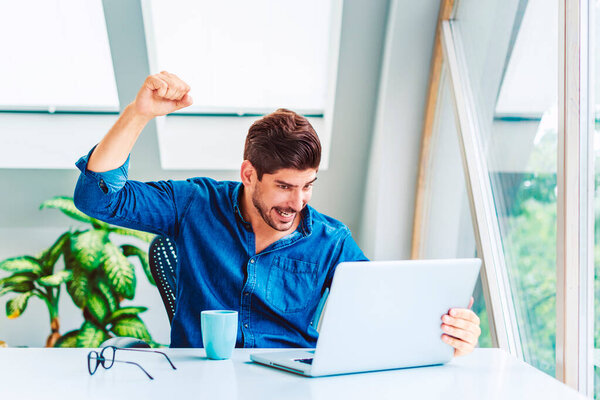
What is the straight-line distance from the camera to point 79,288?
9.19 feet

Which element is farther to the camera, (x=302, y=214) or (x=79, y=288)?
(x=79, y=288)

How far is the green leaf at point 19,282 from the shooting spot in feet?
9.34

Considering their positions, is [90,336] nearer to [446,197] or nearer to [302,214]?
[302,214]

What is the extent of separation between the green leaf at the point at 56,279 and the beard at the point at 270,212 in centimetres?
158

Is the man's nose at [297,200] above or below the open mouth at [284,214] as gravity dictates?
above

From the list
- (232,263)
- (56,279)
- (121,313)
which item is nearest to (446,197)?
(232,263)

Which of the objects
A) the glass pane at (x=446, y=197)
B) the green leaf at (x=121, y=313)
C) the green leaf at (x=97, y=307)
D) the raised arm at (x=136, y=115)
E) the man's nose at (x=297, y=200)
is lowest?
→ the green leaf at (x=121, y=313)

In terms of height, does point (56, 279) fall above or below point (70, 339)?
above

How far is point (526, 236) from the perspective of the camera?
6.01ft

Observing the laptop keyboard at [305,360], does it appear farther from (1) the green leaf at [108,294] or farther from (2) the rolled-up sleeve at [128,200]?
(1) the green leaf at [108,294]

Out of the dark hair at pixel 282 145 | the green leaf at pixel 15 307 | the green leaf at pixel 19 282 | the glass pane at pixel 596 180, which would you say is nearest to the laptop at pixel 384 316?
the glass pane at pixel 596 180

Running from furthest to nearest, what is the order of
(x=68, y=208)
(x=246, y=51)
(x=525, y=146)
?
(x=246, y=51) < (x=68, y=208) < (x=525, y=146)

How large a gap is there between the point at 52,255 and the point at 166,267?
1.57 meters

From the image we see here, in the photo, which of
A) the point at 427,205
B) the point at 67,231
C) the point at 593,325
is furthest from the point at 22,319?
the point at 593,325
